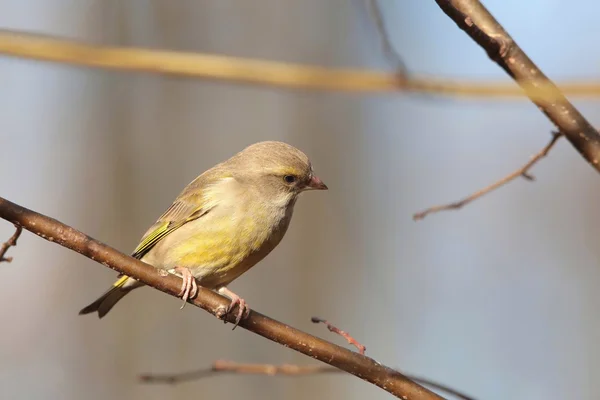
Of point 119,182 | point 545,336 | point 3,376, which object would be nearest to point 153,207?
point 119,182

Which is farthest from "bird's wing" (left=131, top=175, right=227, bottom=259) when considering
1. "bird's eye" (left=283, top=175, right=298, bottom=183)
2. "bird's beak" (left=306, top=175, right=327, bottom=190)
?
"bird's beak" (left=306, top=175, right=327, bottom=190)

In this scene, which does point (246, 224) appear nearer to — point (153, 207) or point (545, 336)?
point (153, 207)

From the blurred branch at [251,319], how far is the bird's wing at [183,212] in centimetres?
167

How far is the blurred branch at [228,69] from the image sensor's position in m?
1.73

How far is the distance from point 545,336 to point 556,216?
2.15 metres

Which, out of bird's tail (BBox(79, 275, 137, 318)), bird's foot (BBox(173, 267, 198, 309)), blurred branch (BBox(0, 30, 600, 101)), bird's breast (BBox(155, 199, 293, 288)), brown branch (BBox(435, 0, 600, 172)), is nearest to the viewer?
blurred branch (BBox(0, 30, 600, 101))

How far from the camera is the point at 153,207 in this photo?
1020cm

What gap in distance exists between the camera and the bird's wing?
506 cm

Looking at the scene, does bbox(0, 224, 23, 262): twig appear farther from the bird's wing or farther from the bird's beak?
the bird's beak

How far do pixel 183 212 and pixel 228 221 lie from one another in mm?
558

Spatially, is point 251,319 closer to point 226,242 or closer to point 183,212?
point 226,242

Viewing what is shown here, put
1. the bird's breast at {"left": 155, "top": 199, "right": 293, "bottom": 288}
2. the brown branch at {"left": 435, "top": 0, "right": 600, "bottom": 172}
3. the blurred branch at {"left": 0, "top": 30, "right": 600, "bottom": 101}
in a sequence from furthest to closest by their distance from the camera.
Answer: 1. the bird's breast at {"left": 155, "top": 199, "right": 293, "bottom": 288}
2. the brown branch at {"left": 435, "top": 0, "right": 600, "bottom": 172}
3. the blurred branch at {"left": 0, "top": 30, "right": 600, "bottom": 101}

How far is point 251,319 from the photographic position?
338 centimetres

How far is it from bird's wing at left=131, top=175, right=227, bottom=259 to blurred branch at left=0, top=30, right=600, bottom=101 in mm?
3149
